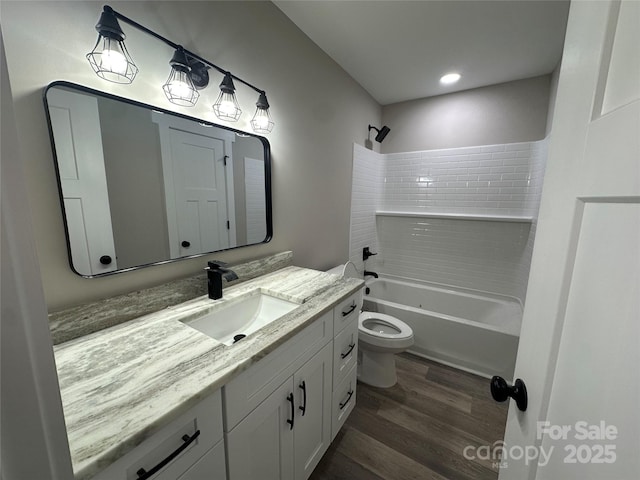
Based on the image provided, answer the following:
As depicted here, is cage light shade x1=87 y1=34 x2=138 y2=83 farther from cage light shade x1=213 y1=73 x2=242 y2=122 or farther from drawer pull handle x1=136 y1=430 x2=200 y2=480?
drawer pull handle x1=136 y1=430 x2=200 y2=480

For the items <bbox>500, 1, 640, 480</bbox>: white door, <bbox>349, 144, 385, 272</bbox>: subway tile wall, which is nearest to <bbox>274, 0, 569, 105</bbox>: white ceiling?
<bbox>349, 144, 385, 272</bbox>: subway tile wall

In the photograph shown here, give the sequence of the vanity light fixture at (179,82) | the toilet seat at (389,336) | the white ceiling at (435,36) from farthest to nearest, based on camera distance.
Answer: the toilet seat at (389,336) → the white ceiling at (435,36) → the vanity light fixture at (179,82)

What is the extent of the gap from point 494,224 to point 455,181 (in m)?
0.56

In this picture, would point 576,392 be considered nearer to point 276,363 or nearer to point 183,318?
point 276,363

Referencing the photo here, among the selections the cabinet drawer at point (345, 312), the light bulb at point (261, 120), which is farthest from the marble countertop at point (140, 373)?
the light bulb at point (261, 120)

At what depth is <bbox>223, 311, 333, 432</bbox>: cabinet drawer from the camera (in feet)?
2.40

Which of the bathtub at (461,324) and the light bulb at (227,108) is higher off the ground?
the light bulb at (227,108)

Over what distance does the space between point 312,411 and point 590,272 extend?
1137 millimetres

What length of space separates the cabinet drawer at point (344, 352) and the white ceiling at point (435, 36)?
182 centimetres

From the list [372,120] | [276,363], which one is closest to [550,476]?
[276,363]

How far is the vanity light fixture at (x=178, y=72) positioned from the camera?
812mm

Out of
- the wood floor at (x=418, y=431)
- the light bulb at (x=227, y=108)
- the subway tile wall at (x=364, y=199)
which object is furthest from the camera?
the subway tile wall at (x=364, y=199)

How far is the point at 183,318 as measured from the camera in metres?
0.99

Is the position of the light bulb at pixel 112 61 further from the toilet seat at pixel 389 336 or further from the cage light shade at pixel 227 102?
the toilet seat at pixel 389 336
